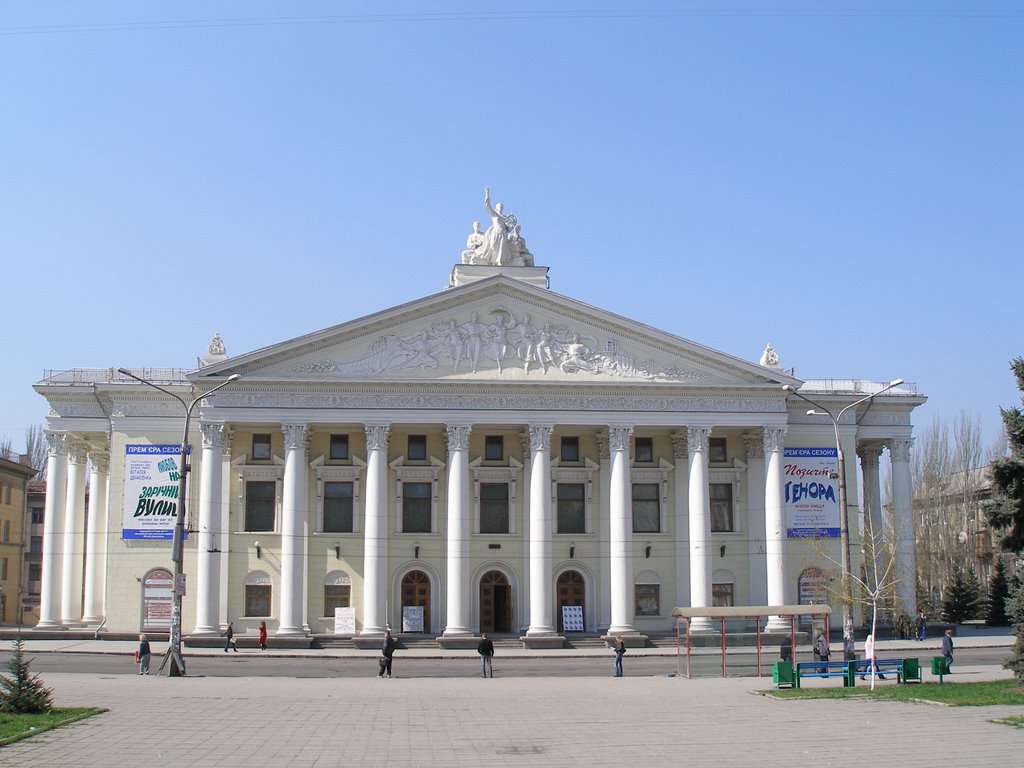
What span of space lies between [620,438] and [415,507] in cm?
1032

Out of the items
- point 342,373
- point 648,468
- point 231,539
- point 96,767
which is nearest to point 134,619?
point 231,539

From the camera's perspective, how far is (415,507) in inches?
2062

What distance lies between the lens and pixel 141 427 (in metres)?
51.1

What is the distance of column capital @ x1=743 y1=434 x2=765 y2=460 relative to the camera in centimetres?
5253

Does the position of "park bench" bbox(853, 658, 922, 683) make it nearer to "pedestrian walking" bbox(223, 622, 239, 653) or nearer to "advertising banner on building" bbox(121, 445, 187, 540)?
"pedestrian walking" bbox(223, 622, 239, 653)

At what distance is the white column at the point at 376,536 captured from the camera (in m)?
48.2

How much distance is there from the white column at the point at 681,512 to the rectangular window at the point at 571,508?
4455 mm

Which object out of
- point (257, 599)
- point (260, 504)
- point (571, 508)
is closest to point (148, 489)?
point (260, 504)

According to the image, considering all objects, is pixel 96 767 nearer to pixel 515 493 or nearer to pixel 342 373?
pixel 342 373

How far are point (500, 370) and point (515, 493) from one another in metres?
6.49

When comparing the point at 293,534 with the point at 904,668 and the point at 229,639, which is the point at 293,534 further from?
the point at 904,668

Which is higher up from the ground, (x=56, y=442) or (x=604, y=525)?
(x=56, y=442)

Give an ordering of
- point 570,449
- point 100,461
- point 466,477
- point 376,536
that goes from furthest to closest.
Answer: point 100,461 < point 570,449 < point 466,477 < point 376,536

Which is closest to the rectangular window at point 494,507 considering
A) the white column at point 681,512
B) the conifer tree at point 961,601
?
the white column at point 681,512
